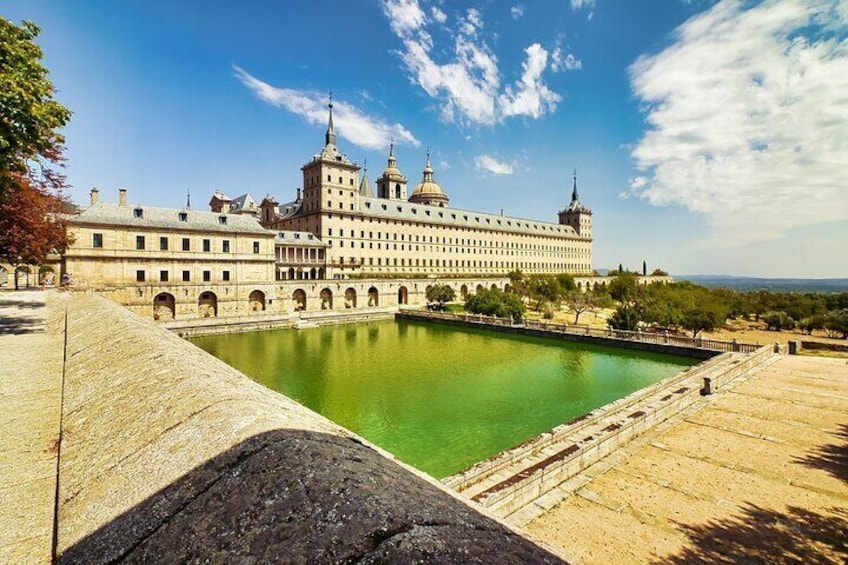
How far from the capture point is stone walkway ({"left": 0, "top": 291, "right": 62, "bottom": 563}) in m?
2.70

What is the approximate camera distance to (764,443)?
12.2m

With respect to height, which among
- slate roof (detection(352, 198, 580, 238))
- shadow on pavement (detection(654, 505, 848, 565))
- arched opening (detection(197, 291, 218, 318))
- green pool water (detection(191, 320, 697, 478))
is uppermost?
slate roof (detection(352, 198, 580, 238))

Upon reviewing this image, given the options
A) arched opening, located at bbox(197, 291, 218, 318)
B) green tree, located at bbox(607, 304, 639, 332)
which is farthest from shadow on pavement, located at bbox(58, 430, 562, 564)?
arched opening, located at bbox(197, 291, 218, 318)

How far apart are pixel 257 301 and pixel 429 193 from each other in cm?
5176

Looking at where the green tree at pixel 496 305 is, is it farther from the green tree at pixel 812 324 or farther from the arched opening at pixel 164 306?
the arched opening at pixel 164 306

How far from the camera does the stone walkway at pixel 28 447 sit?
2703mm

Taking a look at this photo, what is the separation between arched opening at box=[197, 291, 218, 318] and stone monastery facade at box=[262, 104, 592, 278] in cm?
1811

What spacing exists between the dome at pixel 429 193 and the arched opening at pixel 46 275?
61661 millimetres

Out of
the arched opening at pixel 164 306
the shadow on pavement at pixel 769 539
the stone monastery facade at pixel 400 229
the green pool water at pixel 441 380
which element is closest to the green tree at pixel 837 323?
the green pool water at pixel 441 380

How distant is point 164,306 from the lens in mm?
39281

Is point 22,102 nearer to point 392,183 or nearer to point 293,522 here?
point 293,522

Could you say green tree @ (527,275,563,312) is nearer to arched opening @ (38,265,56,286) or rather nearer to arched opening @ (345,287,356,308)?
arched opening @ (345,287,356,308)

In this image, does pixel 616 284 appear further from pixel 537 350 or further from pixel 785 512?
pixel 785 512

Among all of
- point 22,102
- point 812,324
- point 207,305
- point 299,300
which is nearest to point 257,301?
point 299,300
